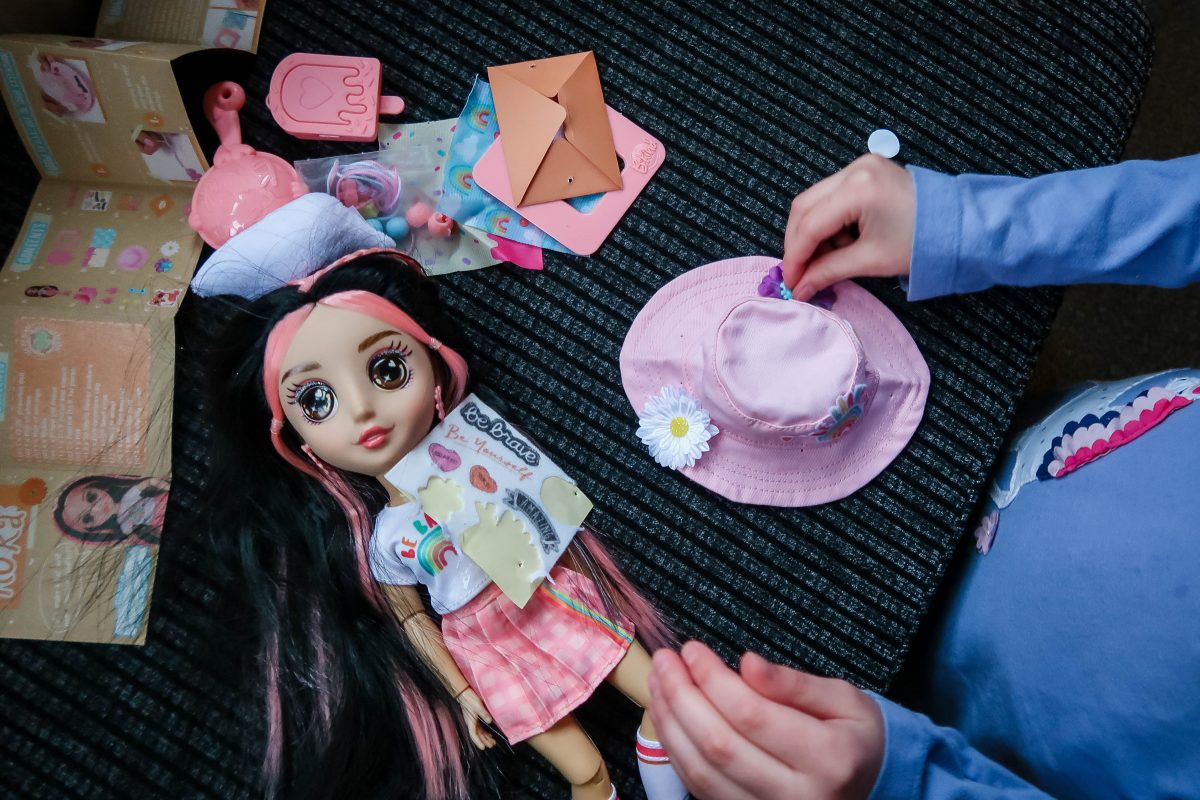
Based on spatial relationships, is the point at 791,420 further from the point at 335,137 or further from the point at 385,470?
the point at 335,137

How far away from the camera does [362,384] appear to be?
654mm

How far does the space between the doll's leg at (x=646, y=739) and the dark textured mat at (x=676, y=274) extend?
5cm

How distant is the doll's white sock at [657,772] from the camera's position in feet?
2.33

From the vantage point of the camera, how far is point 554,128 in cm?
80

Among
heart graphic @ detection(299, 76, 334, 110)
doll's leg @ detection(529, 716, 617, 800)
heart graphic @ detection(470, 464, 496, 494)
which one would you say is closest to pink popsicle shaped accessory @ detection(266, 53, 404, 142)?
heart graphic @ detection(299, 76, 334, 110)

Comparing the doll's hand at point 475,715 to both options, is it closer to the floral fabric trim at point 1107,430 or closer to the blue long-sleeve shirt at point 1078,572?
the blue long-sleeve shirt at point 1078,572

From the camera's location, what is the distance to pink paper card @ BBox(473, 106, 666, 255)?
814mm

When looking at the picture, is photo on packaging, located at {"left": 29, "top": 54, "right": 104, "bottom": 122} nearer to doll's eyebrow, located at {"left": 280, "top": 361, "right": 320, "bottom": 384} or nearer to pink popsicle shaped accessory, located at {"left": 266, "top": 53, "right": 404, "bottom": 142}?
pink popsicle shaped accessory, located at {"left": 266, "top": 53, "right": 404, "bottom": 142}

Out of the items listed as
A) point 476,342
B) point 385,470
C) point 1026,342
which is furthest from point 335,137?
point 1026,342

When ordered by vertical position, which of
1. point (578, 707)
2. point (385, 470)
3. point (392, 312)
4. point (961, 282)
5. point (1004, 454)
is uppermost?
point (961, 282)

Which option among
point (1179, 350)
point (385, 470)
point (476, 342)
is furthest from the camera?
point (1179, 350)

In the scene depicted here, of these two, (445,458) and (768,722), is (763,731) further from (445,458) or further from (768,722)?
(445,458)

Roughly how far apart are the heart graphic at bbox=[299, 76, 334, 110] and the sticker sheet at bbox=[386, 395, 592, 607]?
336 mm

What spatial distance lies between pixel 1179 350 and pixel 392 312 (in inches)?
38.6
